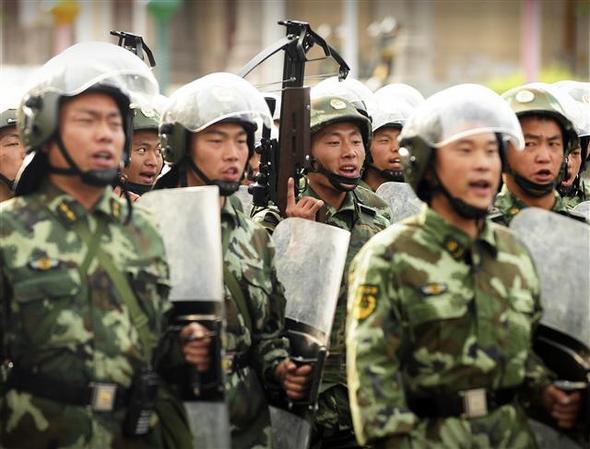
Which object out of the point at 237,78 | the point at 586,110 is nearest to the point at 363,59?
the point at 586,110

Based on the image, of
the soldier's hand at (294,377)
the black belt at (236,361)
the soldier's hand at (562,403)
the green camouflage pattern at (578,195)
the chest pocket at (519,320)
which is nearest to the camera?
the chest pocket at (519,320)

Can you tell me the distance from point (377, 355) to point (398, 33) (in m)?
36.5

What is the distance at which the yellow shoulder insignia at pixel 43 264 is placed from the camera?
262 inches

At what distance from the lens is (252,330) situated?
7922mm

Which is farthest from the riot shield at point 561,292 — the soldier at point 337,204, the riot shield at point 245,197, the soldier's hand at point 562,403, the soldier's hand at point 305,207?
the riot shield at point 245,197

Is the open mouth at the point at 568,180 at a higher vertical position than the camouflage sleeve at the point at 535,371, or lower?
higher

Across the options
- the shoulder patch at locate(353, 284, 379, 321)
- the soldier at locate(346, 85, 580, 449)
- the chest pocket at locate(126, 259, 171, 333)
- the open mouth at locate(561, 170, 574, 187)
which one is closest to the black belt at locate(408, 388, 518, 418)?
the soldier at locate(346, 85, 580, 449)

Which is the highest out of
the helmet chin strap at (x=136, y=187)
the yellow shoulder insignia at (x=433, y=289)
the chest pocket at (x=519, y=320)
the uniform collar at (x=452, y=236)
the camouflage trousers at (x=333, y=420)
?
the helmet chin strap at (x=136, y=187)

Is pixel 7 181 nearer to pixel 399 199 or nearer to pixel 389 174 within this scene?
pixel 399 199

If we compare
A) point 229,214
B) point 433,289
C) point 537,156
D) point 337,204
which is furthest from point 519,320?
point 337,204

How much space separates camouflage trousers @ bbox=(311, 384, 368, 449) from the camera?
937cm

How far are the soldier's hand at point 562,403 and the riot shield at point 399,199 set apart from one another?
3.31m

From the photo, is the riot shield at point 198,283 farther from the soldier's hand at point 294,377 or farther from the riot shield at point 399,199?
the riot shield at point 399,199

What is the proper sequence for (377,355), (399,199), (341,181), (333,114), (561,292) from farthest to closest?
(399,199) < (333,114) < (341,181) < (561,292) < (377,355)
